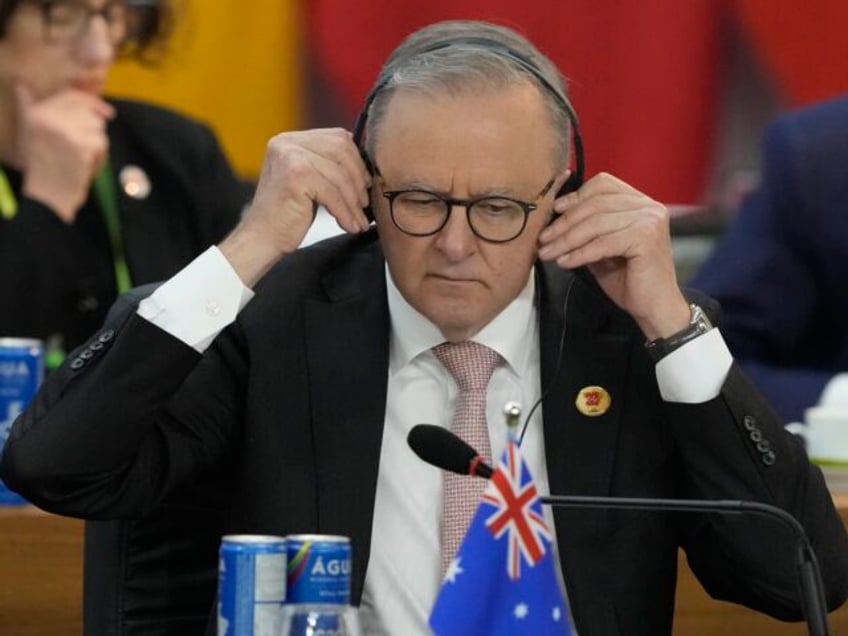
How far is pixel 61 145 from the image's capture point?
12.8 ft

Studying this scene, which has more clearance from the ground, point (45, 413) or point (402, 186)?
point (402, 186)

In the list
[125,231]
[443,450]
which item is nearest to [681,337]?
[443,450]

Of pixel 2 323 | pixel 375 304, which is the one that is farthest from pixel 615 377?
pixel 2 323

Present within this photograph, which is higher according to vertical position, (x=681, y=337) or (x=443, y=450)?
(x=681, y=337)

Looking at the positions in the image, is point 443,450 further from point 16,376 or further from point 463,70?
point 16,376

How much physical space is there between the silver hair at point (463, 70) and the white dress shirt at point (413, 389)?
22 centimetres

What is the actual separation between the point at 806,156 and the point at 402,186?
4.94 ft

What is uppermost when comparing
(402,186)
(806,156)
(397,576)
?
(806,156)

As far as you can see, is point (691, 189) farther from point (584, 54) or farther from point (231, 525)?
point (231, 525)

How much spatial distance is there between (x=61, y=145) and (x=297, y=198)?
176cm

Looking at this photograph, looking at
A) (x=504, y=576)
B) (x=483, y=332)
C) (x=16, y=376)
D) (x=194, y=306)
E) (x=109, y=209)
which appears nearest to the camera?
(x=504, y=576)

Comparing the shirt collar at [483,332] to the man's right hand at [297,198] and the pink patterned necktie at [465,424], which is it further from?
the man's right hand at [297,198]

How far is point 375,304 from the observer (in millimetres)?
2340

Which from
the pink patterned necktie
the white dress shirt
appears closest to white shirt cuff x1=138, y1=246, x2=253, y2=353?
the white dress shirt
